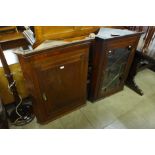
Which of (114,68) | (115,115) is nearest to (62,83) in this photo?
(114,68)

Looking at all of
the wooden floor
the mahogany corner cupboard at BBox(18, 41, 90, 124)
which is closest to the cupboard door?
the mahogany corner cupboard at BBox(18, 41, 90, 124)

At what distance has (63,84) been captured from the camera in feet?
4.74

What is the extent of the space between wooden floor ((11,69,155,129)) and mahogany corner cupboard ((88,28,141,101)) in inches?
5.6

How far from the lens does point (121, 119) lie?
1.75 m

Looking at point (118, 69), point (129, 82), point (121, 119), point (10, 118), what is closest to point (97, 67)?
point (118, 69)

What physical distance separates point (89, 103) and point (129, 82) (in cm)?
75

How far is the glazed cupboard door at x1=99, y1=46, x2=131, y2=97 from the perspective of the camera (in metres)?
1.62

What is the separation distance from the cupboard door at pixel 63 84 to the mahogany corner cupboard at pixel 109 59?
158 mm

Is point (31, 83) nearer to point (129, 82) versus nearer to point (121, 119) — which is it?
point (121, 119)

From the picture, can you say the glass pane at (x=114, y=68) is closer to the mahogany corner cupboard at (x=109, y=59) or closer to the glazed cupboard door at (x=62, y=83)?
the mahogany corner cupboard at (x=109, y=59)

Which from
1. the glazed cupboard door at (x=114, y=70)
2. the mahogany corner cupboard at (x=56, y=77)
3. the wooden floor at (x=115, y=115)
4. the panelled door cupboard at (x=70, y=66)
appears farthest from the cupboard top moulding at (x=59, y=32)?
the wooden floor at (x=115, y=115)

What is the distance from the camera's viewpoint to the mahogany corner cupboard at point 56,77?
1.15 m

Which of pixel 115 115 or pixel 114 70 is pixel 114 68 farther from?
pixel 115 115

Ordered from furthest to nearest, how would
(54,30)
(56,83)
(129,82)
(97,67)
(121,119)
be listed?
Answer: (129,82)
(121,119)
(97,67)
(56,83)
(54,30)
